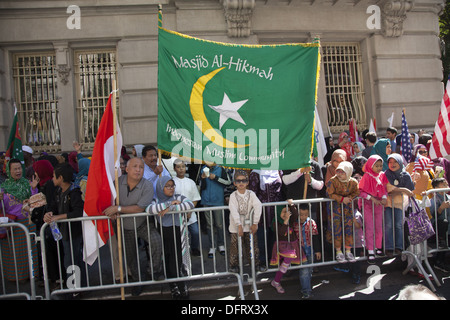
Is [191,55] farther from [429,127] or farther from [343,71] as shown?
[429,127]

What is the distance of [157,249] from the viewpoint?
4406 millimetres

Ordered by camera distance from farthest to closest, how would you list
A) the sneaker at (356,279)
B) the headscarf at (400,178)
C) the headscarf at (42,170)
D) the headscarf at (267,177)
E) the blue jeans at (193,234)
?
the blue jeans at (193,234) < the headscarf at (42,170) < the headscarf at (267,177) < the headscarf at (400,178) < the sneaker at (356,279)

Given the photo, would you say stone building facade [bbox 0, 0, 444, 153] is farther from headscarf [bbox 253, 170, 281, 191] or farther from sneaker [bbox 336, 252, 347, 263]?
sneaker [bbox 336, 252, 347, 263]

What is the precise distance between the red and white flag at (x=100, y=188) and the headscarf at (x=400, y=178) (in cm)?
379

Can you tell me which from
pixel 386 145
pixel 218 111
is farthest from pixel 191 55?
pixel 386 145

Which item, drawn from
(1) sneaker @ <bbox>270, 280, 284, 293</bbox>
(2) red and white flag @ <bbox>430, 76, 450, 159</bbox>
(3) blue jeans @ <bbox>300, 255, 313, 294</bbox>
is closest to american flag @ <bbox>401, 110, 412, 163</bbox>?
(2) red and white flag @ <bbox>430, 76, 450, 159</bbox>

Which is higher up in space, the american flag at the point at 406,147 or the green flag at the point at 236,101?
the green flag at the point at 236,101

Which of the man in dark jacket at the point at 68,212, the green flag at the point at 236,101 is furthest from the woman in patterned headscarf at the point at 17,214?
the green flag at the point at 236,101

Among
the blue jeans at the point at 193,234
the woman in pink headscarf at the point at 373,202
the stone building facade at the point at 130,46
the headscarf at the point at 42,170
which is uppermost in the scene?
the stone building facade at the point at 130,46

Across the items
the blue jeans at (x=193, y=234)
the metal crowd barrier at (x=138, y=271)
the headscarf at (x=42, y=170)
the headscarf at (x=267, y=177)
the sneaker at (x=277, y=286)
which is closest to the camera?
the metal crowd barrier at (x=138, y=271)

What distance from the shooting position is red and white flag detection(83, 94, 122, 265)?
4090 mm

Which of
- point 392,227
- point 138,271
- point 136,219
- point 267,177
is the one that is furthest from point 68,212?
point 392,227

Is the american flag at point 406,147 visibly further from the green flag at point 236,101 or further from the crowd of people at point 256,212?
the green flag at point 236,101

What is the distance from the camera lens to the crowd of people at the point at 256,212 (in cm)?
438
